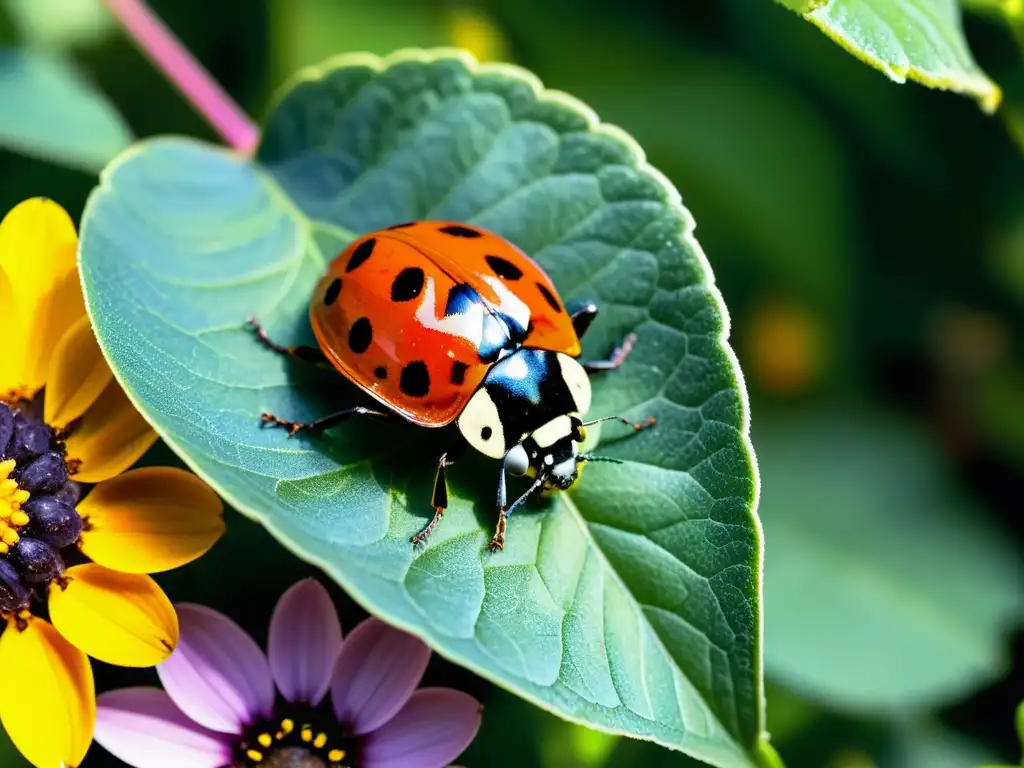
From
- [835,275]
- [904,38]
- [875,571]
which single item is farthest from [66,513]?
[835,275]

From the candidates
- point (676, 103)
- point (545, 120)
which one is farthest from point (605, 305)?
point (676, 103)

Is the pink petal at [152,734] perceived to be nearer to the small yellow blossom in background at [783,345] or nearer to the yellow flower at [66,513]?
the yellow flower at [66,513]

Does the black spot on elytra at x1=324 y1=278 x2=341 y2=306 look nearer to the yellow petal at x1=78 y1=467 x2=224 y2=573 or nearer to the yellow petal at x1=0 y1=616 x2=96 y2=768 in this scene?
the yellow petal at x1=78 y1=467 x2=224 y2=573

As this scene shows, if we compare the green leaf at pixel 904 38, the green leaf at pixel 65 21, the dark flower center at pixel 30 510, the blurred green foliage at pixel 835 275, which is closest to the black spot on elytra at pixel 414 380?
the dark flower center at pixel 30 510

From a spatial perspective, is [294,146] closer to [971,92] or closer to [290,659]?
[290,659]

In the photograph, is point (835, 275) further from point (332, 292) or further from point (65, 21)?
point (65, 21)

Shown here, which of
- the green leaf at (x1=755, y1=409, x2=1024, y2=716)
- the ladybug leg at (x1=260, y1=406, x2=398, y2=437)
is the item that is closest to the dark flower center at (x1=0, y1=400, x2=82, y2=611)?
the ladybug leg at (x1=260, y1=406, x2=398, y2=437)
